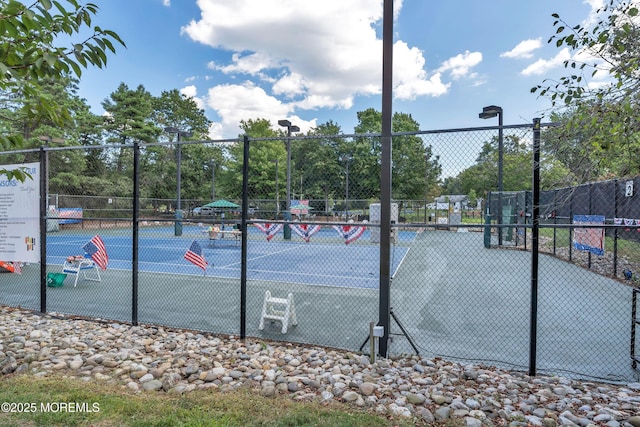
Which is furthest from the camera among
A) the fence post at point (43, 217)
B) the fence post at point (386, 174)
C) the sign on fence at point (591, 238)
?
the sign on fence at point (591, 238)

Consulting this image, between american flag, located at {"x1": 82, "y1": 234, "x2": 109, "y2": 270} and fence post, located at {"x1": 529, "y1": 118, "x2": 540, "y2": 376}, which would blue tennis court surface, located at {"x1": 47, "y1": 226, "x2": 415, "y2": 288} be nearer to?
american flag, located at {"x1": 82, "y1": 234, "x2": 109, "y2": 270}

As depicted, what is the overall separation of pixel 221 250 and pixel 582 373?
14.6 meters

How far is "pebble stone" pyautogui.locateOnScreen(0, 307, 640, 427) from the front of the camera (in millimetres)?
3068

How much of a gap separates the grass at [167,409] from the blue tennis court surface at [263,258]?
14.4 feet

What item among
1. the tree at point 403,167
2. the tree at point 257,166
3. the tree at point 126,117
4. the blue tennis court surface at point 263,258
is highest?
the tree at point 126,117

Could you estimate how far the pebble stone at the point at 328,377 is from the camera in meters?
3.07

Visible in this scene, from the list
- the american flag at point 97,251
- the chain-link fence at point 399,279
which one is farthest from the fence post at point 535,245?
the american flag at point 97,251

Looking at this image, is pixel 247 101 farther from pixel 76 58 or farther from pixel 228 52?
pixel 76 58

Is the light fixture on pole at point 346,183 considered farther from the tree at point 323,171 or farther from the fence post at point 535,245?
the fence post at point 535,245

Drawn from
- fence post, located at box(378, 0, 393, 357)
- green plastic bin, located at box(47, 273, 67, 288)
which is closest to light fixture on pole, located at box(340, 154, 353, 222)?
fence post, located at box(378, 0, 393, 357)

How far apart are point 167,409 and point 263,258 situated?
1118 centimetres

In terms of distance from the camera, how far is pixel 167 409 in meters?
2.94

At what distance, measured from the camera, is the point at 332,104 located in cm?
3133

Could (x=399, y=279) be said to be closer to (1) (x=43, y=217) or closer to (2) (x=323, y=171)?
(2) (x=323, y=171)
